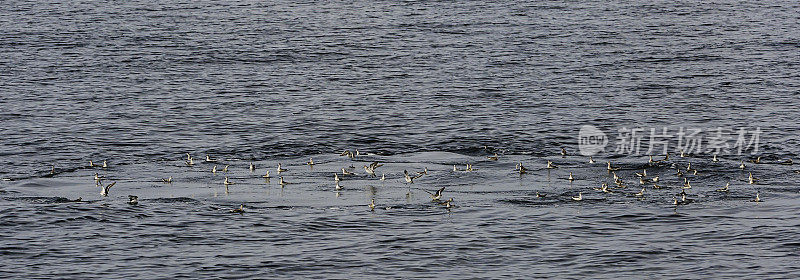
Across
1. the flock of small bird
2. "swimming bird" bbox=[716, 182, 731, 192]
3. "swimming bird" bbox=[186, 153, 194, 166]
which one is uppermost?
"swimming bird" bbox=[186, 153, 194, 166]

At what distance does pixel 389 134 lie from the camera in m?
Answer: 60.1

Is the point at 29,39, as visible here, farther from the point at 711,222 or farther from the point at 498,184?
the point at 711,222

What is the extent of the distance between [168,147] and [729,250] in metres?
28.7

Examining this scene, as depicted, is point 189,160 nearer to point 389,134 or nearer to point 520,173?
point 389,134

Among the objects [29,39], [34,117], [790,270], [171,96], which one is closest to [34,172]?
[34,117]

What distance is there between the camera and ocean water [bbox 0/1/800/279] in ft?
134
